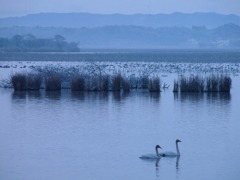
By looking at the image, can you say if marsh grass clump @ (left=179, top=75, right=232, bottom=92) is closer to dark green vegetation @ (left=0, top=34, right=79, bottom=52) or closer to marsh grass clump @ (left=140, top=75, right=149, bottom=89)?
marsh grass clump @ (left=140, top=75, right=149, bottom=89)

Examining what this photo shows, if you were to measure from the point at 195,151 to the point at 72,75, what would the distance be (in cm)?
1631

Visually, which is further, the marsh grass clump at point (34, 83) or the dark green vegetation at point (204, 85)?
the marsh grass clump at point (34, 83)

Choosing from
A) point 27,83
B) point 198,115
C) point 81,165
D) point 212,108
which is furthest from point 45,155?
point 27,83

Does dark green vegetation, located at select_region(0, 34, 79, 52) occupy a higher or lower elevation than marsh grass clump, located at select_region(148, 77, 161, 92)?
higher

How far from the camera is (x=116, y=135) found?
2061 cm

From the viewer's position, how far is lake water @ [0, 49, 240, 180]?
640 inches

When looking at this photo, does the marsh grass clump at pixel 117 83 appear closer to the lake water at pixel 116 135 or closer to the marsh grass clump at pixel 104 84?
the marsh grass clump at pixel 104 84

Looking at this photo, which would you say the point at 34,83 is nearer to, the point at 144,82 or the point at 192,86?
the point at 144,82

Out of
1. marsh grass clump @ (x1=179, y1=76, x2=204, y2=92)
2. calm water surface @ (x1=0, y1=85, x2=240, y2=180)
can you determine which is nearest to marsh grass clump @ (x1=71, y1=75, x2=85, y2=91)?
calm water surface @ (x1=0, y1=85, x2=240, y2=180)

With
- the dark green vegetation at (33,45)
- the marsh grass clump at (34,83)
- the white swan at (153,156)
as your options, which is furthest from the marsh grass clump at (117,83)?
the dark green vegetation at (33,45)

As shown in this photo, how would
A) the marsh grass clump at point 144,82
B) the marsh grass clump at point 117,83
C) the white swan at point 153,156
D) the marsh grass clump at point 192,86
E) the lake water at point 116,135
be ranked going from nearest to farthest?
the lake water at point 116,135
the white swan at point 153,156
the marsh grass clump at point 192,86
the marsh grass clump at point 117,83
the marsh grass clump at point 144,82

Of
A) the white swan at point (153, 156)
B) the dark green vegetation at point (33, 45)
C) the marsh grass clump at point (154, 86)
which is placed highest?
the dark green vegetation at point (33, 45)

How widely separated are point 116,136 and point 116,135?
6.8 inches

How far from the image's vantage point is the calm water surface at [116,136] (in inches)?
640
